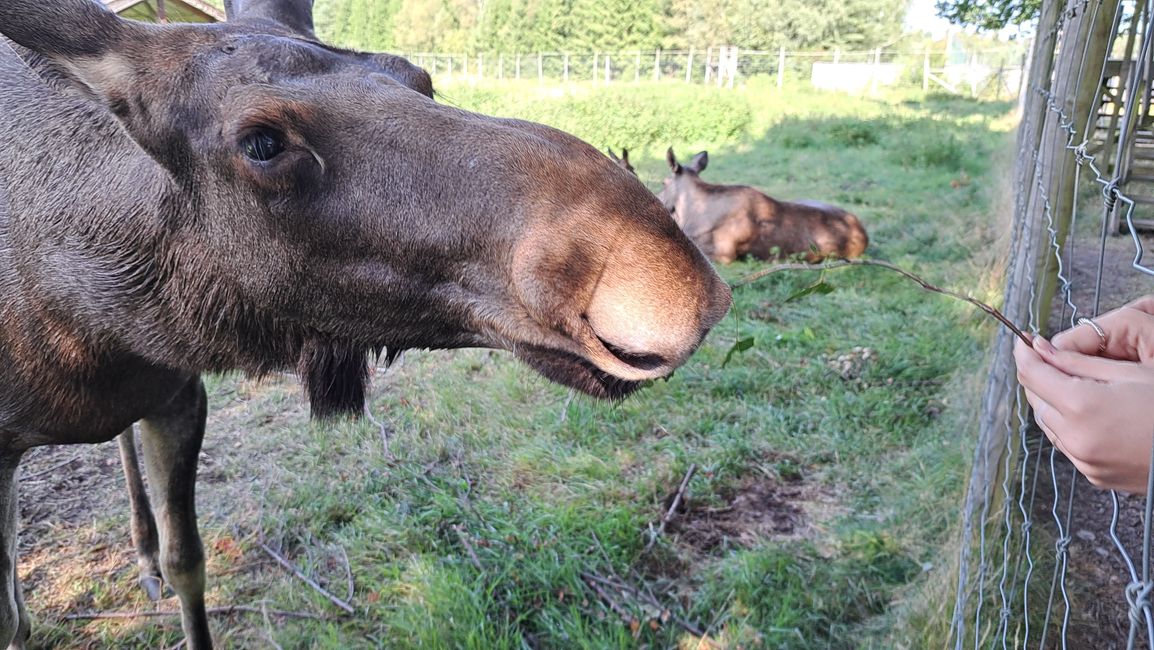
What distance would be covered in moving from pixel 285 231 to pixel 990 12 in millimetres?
13941

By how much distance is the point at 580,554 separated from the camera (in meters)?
3.35

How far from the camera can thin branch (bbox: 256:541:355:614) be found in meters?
3.18

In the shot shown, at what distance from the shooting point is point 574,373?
5.31 feet

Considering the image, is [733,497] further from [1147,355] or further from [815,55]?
[815,55]

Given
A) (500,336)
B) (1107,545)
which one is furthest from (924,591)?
(500,336)

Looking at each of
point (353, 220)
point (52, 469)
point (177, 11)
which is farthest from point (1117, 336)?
point (177, 11)

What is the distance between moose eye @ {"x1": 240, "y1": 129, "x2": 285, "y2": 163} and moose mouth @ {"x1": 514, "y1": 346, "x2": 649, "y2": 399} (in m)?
0.73

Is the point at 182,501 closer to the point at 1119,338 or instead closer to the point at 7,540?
the point at 7,540

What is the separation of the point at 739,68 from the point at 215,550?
33.3 meters

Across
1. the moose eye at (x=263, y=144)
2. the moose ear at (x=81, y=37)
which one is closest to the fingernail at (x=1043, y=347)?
the moose eye at (x=263, y=144)

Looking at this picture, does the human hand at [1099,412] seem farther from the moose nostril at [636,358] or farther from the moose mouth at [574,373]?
the moose mouth at [574,373]

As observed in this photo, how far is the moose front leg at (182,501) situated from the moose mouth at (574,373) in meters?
1.80

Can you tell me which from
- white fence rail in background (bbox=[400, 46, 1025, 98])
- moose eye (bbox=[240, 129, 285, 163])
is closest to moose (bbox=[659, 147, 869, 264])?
moose eye (bbox=[240, 129, 285, 163])

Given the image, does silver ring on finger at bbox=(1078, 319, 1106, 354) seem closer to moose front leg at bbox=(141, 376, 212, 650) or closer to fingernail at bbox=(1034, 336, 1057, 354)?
fingernail at bbox=(1034, 336, 1057, 354)
